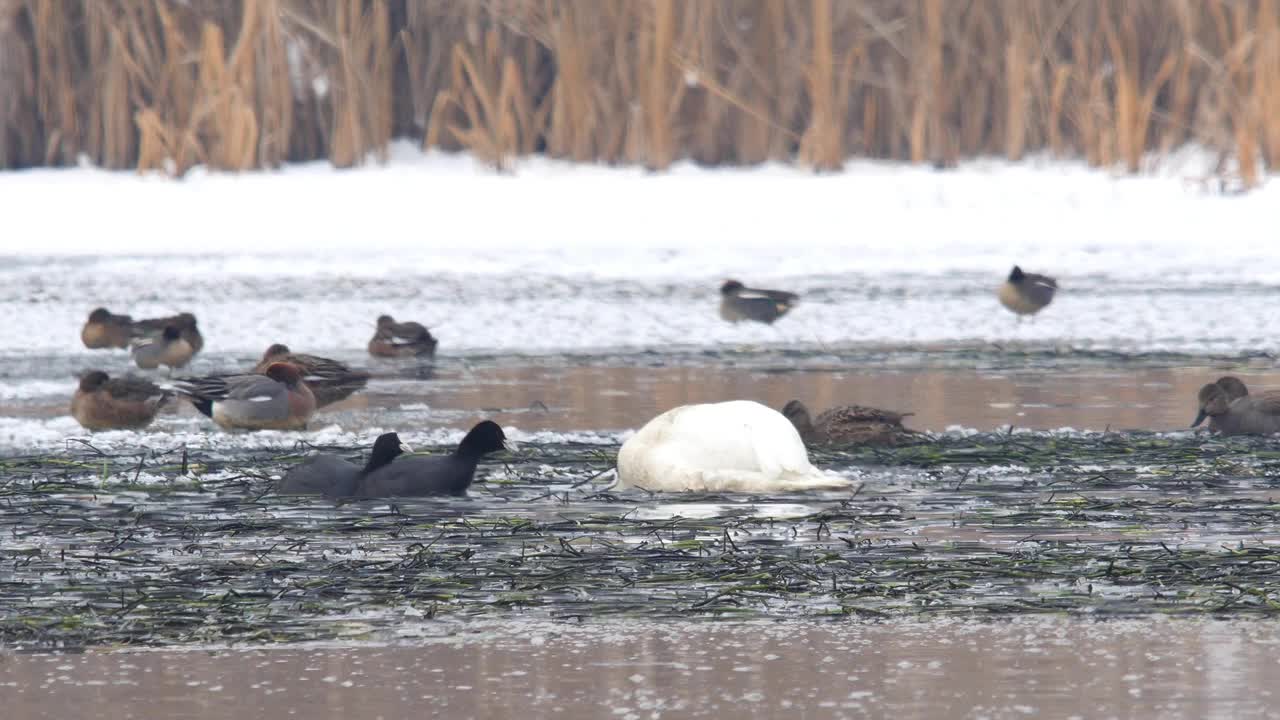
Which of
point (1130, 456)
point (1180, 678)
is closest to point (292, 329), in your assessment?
point (1130, 456)

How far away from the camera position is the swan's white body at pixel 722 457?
812cm

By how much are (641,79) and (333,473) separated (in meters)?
12.5

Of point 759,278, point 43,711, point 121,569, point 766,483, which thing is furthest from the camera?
point 759,278

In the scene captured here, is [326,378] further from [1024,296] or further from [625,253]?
[625,253]

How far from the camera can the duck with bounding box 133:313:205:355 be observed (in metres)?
13.4

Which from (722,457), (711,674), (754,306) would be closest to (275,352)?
(754,306)

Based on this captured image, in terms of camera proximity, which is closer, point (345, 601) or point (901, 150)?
point (345, 601)

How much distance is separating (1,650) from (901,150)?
1637 centimetres

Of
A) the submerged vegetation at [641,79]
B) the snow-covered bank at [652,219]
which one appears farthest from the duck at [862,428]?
the submerged vegetation at [641,79]

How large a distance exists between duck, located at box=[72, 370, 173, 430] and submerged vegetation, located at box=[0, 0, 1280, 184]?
9876mm

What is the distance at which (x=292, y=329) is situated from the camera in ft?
48.3

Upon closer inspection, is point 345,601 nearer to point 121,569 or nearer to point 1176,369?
point 121,569

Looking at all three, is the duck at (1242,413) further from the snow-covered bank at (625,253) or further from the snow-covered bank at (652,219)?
the snow-covered bank at (652,219)

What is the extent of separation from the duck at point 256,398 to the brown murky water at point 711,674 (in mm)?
4334
